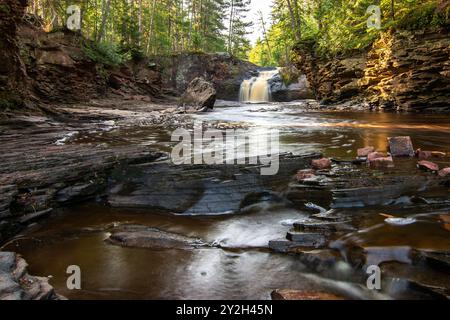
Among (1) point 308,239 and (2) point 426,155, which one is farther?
(2) point 426,155

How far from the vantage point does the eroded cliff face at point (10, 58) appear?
1065cm

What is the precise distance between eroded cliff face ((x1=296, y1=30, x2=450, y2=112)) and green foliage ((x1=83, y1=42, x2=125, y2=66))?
46.0 ft

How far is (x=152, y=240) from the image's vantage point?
12.4 ft

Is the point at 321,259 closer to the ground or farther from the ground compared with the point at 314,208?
closer to the ground

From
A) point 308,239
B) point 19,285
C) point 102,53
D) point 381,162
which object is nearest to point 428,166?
point 381,162

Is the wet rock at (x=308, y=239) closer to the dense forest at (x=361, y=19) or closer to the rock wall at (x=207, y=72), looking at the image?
the dense forest at (x=361, y=19)

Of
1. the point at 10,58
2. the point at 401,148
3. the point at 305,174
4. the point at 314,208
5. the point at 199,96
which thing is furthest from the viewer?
the point at 199,96

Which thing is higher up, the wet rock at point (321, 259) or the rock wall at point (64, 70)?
the rock wall at point (64, 70)

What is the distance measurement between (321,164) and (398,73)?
537 inches

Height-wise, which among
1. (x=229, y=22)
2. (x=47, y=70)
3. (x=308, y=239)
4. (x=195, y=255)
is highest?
(x=229, y=22)

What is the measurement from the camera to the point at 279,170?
5664 mm

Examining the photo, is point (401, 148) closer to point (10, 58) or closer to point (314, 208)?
point (314, 208)

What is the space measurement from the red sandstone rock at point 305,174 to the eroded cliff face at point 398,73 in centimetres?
1257

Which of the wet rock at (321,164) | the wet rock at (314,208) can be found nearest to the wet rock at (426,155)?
the wet rock at (321,164)
